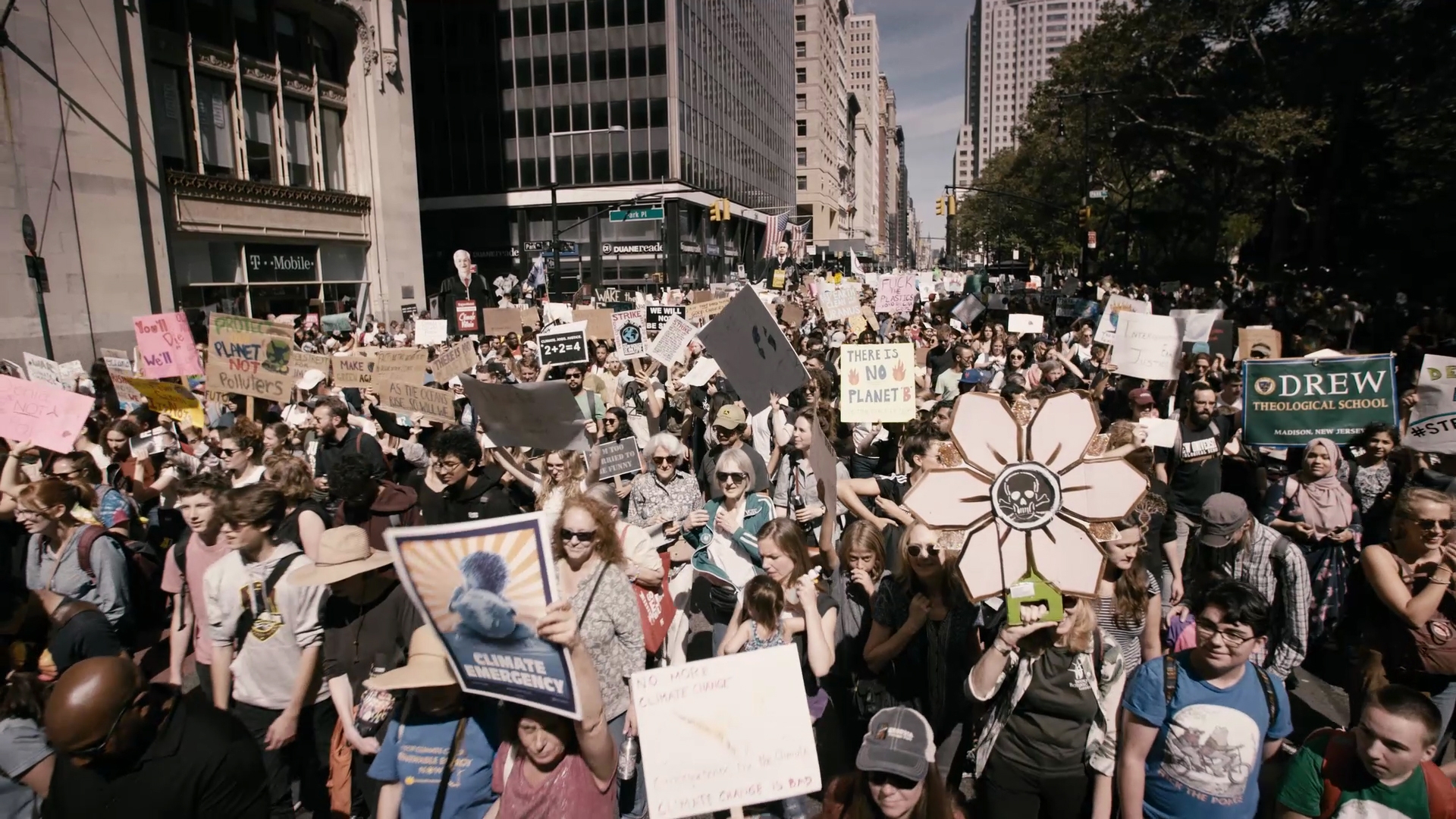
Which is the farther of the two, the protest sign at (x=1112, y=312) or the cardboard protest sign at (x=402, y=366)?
the protest sign at (x=1112, y=312)

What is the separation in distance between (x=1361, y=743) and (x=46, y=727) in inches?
160

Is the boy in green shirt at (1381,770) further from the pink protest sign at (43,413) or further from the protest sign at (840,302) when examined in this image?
Result: the protest sign at (840,302)

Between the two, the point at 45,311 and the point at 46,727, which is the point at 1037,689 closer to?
the point at 46,727

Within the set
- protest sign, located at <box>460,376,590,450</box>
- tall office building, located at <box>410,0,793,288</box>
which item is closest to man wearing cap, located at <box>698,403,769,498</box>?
protest sign, located at <box>460,376,590,450</box>

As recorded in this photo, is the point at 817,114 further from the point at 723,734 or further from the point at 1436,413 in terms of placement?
the point at 723,734

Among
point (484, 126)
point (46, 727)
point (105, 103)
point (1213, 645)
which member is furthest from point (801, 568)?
point (484, 126)

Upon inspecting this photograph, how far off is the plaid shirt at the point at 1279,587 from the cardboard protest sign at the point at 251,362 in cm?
837

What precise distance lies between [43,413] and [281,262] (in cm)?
2228

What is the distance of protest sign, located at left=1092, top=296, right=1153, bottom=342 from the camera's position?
36.6 feet

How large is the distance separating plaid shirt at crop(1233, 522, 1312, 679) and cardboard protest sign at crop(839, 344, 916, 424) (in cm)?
323

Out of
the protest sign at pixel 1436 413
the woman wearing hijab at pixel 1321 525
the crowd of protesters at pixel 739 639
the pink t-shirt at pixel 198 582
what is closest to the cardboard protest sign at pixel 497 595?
the crowd of protesters at pixel 739 639

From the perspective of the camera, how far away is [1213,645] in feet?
9.62

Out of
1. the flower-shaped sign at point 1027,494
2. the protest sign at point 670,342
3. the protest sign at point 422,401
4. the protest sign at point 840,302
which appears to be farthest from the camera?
the protest sign at point 840,302

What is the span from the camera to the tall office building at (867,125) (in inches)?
5930
